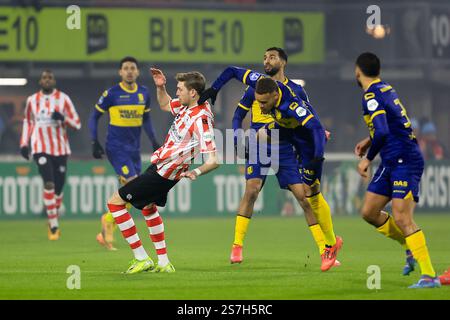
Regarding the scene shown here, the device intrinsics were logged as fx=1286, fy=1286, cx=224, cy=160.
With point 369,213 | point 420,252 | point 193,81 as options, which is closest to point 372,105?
point 369,213

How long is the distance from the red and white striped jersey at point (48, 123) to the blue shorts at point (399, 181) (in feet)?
29.8

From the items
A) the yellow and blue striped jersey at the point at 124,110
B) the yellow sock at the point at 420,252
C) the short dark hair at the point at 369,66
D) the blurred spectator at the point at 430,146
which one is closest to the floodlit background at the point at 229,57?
the blurred spectator at the point at 430,146

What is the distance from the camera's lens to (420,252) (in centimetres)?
1177

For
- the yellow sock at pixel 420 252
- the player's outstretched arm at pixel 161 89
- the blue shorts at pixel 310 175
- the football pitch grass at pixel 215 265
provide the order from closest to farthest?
1. the football pitch grass at pixel 215 265
2. the yellow sock at pixel 420 252
3. the player's outstretched arm at pixel 161 89
4. the blue shorts at pixel 310 175

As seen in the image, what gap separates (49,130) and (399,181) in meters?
9.61

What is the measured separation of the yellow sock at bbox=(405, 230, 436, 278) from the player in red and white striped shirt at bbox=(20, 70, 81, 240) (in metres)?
9.36

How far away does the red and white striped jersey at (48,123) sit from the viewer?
20.3m

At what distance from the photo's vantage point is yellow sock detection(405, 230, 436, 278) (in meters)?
11.7

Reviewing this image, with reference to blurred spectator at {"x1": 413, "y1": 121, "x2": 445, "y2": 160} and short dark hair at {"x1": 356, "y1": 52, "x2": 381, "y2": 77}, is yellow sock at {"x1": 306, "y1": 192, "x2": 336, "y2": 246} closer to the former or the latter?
short dark hair at {"x1": 356, "y1": 52, "x2": 381, "y2": 77}

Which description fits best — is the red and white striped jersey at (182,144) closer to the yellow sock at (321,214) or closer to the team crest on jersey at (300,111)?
the team crest on jersey at (300,111)

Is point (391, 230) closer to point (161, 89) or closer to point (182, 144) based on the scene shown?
point (182, 144)

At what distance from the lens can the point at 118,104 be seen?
18453 millimetres

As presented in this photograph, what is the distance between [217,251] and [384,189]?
5141 mm
